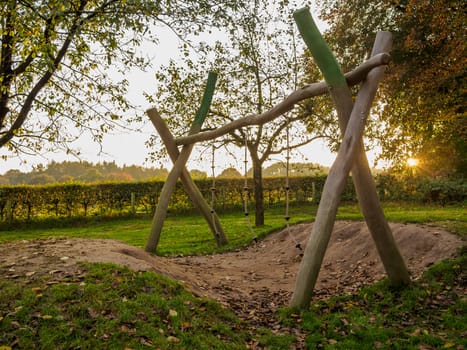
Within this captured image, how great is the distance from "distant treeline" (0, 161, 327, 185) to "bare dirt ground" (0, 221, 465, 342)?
426 cm

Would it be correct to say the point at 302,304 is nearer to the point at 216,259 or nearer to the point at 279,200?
the point at 216,259

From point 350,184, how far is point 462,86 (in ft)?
38.7

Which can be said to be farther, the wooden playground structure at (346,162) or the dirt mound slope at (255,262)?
the dirt mound slope at (255,262)

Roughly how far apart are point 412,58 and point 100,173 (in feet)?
80.1

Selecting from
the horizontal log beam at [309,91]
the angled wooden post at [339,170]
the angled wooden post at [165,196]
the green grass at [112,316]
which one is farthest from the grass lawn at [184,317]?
the angled wooden post at [165,196]

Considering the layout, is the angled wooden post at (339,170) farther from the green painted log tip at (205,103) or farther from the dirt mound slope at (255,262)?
the green painted log tip at (205,103)

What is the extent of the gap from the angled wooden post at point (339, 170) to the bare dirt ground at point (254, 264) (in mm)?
675

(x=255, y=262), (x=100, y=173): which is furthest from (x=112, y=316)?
(x=100, y=173)

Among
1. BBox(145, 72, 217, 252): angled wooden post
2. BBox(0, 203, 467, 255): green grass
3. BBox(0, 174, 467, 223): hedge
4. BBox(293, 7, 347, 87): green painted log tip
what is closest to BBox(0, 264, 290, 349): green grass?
BBox(0, 203, 467, 255): green grass

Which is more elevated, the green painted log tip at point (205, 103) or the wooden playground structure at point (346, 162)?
the green painted log tip at point (205, 103)

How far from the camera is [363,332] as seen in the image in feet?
15.0

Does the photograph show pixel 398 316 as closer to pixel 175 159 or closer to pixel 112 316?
pixel 112 316

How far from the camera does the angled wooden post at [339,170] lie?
521 centimetres

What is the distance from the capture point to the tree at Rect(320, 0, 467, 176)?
9344mm
